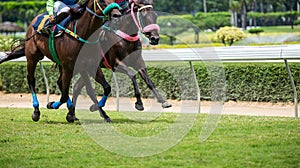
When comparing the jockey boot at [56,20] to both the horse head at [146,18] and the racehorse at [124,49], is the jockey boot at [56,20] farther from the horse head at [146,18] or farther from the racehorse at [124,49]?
the horse head at [146,18]

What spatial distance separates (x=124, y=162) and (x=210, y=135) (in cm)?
158

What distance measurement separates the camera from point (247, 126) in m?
8.46

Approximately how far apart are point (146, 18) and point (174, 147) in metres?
2.44

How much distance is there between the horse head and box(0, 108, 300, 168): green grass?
1162 millimetres

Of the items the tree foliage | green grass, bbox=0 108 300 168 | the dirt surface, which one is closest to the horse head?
green grass, bbox=0 108 300 168

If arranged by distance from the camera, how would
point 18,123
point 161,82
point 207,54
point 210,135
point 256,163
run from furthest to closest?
point 161,82, point 207,54, point 18,123, point 210,135, point 256,163

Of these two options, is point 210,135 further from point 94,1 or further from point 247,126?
point 94,1

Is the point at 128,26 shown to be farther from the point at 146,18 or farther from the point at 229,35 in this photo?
the point at 229,35

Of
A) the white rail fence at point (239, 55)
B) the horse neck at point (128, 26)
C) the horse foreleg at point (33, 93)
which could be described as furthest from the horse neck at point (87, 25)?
the white rail fence at point (239, 55)

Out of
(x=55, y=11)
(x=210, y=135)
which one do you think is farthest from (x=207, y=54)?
(x=210, y=135)

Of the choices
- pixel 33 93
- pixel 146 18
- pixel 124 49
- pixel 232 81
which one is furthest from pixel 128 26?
pixel 232 81

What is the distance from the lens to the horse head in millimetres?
8859

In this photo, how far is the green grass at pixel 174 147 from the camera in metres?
6.41

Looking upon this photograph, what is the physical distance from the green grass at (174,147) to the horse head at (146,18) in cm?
116
